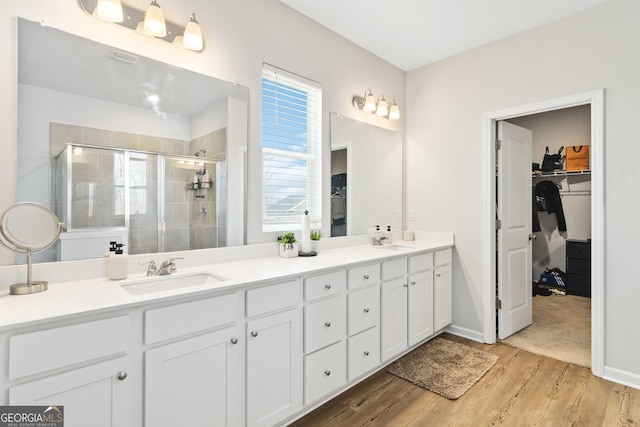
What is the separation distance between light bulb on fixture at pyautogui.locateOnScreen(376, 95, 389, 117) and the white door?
1077 mm

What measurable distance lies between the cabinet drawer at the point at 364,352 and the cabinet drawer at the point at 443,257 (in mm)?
1031

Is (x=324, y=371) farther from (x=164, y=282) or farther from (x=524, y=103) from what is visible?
(x=524, y=103)

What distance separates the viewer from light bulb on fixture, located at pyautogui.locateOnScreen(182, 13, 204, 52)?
190 centimetres

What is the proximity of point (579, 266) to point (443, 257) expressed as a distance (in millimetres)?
2816

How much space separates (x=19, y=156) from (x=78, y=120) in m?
0.30

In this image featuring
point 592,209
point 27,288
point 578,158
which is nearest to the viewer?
point 27,288

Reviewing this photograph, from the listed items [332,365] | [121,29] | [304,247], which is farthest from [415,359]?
[121,29]

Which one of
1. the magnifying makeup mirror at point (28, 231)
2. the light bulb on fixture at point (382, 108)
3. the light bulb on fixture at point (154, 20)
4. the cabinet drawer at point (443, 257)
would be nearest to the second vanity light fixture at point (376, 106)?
the light bulb on fixture at point (382, 108)

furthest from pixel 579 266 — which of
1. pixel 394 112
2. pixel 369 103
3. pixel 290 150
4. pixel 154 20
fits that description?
pixel 154 20

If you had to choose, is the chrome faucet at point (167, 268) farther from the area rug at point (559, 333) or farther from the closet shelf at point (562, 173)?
the closet shelf at point (562, 173)

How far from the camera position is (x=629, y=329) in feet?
7.60

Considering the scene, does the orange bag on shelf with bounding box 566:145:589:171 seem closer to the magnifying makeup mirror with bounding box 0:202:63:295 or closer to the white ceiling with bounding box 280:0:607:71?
the white ceiling with bounding box 280:0:607:71

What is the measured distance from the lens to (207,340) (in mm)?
1466

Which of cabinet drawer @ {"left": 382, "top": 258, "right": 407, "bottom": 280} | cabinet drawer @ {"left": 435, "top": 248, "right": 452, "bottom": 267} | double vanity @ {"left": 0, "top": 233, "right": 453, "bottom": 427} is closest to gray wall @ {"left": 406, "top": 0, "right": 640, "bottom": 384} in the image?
cabinet drawer @ {"left": 435, "top": 248, "right": 452, "bottom": 267}
